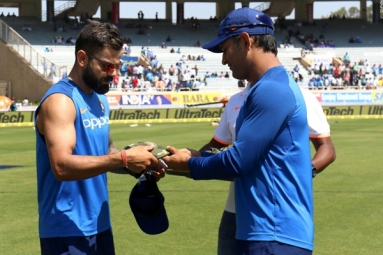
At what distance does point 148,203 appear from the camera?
4930mm

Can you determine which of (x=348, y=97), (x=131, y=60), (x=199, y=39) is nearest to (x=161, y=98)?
(x=348, y=97)

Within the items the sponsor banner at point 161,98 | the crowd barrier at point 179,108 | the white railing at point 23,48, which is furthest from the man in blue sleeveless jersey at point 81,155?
the white railing at point 23,48

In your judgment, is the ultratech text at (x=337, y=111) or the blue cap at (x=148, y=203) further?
the ultratech text at (x=337, y=111)

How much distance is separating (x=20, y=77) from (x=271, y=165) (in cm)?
5145

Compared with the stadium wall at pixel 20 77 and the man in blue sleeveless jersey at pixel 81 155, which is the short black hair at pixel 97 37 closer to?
the man in blue sleeveless jersey at pixel 81 155

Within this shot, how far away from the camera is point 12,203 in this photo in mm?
13156

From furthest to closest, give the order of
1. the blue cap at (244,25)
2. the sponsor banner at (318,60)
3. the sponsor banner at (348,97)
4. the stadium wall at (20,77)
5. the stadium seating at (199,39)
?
the sponsor banner at (318,60) → the stadium seating at (199,39) → the stadium wall at (20,77) → the sponsor banner at (348,97) → the blue cap at (244,25)

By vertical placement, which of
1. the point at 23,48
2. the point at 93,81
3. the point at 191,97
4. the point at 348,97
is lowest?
the point at 348,97

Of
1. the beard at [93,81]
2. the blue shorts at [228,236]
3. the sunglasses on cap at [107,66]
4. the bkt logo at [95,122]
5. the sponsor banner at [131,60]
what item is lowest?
the blue shorts at [228,236]

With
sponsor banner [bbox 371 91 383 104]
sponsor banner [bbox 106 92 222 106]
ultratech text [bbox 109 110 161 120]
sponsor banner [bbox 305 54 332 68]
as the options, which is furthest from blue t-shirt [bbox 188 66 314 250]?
sponsor banner [bbox 305 54 332 68]

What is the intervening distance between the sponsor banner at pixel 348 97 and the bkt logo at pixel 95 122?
42.1m

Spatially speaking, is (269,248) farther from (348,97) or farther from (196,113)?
(348,97)

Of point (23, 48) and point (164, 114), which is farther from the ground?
point (23, 48)

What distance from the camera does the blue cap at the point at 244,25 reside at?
4.21 metres
